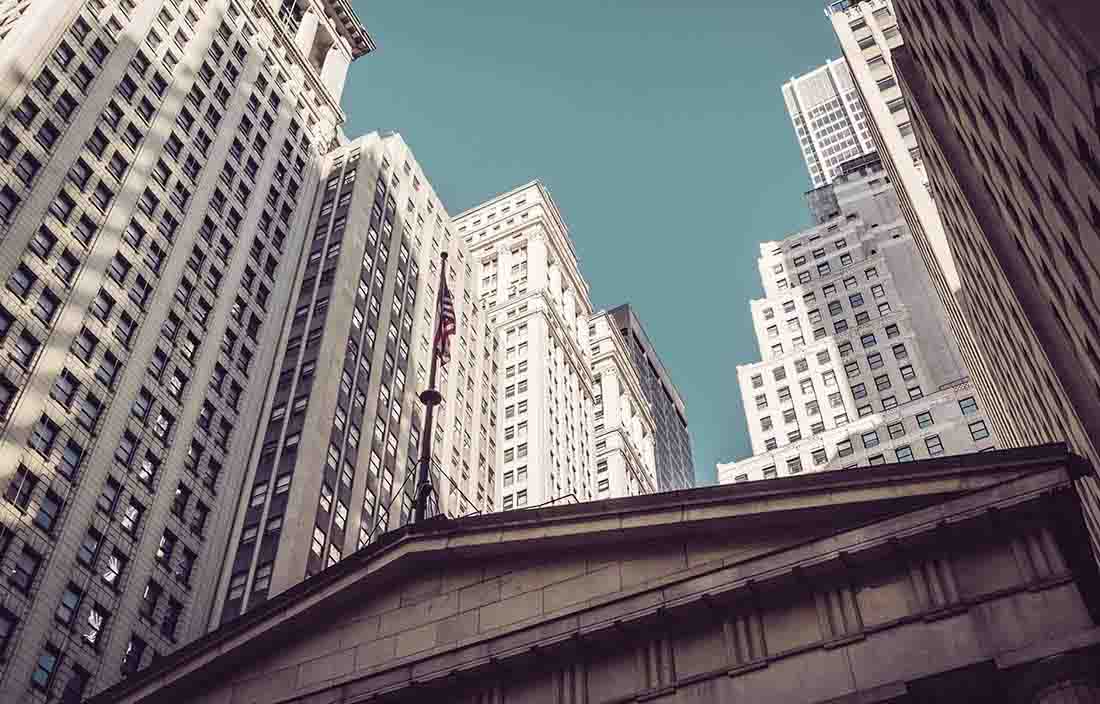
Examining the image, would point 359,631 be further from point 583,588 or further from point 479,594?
point 583,588

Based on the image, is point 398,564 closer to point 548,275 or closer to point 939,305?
point 939,305

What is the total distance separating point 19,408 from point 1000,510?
4802 cm

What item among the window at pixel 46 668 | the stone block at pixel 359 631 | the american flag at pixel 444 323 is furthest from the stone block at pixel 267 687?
the window at pixel 46 668

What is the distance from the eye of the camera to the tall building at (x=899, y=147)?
238ft

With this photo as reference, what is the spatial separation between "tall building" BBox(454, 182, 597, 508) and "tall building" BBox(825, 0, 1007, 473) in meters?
34.7

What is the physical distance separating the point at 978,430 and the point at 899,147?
1021 inches

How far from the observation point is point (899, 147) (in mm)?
85062

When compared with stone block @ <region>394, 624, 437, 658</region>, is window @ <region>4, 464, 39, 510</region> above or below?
above

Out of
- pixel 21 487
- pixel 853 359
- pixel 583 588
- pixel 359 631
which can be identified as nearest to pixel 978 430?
pixel 853 359

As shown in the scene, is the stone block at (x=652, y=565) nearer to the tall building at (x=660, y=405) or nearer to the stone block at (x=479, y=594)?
the stone block at (x=479, y=594)

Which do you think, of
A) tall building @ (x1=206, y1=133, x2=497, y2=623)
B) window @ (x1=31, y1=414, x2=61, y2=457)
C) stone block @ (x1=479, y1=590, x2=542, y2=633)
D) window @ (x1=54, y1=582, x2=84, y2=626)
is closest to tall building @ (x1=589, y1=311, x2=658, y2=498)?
tall building @ (x1=206, y1=133, x2=497, y2=623)

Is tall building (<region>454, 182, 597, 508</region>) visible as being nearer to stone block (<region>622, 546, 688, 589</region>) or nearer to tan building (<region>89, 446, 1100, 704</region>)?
tan building (<region>89, 446, 1100, 704</region>)

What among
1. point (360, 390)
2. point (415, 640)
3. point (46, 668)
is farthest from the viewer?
point (360, 390)

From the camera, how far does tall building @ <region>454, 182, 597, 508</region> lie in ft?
355
